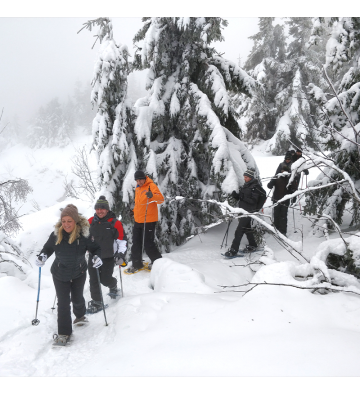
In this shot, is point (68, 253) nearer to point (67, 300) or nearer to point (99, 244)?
point (67, 300)

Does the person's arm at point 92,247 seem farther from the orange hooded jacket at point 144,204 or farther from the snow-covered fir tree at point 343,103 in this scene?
the snow-covered fir tree at point 343,103

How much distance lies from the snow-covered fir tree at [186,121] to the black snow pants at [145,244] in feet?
3.24

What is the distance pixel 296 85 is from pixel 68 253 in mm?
16662

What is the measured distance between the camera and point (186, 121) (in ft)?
19.9

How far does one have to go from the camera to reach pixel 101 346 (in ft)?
9.52

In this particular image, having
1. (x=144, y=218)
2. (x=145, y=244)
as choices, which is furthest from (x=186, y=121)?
(x=145, y=244)

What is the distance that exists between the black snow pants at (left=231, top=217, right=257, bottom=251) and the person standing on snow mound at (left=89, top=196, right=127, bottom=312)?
96.7 inches

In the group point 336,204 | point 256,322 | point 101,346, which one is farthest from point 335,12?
point 101,346

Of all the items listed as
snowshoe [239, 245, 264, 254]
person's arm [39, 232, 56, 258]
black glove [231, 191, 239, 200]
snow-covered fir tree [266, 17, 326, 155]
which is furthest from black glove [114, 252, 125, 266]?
snow-covered fir tree [266, 17, 326, 155]

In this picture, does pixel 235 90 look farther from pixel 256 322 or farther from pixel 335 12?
pixel 256 322

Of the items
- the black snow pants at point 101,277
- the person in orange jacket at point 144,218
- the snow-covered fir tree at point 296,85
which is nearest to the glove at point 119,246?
the black snow pants at point 101,277

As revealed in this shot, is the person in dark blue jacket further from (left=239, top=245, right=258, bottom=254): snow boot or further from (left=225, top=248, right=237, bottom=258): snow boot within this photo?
(left=239, top=245, right=258, bottom=254): snow boot

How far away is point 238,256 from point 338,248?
260 cm

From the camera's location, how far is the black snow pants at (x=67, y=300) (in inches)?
123
